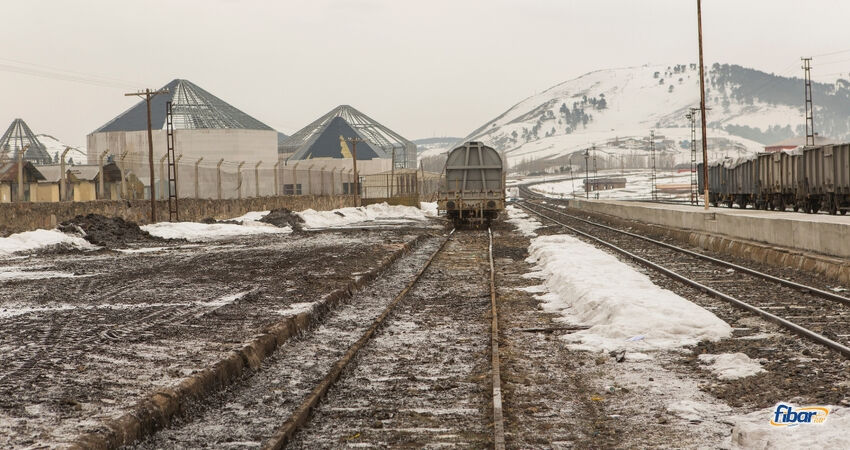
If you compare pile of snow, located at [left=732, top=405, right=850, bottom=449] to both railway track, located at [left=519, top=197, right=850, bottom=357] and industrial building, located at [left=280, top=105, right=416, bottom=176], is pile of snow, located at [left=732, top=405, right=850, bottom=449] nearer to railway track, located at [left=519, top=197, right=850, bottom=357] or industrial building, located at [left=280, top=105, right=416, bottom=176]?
railway track, located at [left=519, top=197, right=850, bottom=357]

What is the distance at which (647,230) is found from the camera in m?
37.5

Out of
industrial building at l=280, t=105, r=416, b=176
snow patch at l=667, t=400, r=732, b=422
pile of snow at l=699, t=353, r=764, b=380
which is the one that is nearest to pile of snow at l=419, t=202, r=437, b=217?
industrial building at l=280, t=105, r=416, b=176

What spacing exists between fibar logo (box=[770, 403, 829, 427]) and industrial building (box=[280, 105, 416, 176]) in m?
107

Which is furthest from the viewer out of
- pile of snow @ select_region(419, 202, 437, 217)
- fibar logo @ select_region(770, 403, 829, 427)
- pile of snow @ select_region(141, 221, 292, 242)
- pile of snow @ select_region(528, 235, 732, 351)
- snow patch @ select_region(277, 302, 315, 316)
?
pile of snow @ select_region(419, 202, 437, 217)

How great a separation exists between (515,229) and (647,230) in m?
5.75

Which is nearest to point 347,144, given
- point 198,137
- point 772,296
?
point 198,137

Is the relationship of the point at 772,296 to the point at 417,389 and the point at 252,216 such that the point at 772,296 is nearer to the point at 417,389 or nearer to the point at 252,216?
the point at 417,389

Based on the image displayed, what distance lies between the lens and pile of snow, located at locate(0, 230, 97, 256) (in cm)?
2580

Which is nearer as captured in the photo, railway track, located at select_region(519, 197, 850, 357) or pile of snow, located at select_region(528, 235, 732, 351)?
pile of snow, located at select_region(528, 235, 732, 351)

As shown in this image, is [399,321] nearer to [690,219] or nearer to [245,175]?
[690,219]

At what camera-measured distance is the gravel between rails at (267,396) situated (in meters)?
6.67

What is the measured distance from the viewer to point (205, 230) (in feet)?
119

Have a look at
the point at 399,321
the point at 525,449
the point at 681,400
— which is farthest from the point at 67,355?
the point at 681,400

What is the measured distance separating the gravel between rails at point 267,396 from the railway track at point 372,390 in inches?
0.4
